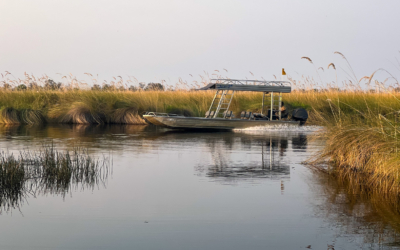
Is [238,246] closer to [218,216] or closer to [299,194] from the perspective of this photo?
[218,216]

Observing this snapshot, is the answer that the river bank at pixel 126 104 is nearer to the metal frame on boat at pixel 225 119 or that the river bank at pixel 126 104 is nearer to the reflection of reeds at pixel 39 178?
the metal frame on boat at pixel 225 119

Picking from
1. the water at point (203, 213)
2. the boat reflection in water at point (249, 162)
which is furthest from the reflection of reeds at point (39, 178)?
the boat reflection in water at point (249, 162)

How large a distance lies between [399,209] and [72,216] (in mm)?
4395

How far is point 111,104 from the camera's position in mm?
29266

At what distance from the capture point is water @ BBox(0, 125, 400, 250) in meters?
5.43

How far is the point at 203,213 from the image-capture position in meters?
6.59

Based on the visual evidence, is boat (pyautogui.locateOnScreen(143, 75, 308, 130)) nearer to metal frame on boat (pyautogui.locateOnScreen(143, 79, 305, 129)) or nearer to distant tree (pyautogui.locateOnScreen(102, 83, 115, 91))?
metal frame on boat (pyautogui.locateOnScreen(143, 79, 305, 129))

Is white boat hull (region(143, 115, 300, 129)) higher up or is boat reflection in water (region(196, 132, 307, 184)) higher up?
white boat hull (region(143, 115, 300, 129))

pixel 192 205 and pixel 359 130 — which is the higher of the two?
pixel 359 130

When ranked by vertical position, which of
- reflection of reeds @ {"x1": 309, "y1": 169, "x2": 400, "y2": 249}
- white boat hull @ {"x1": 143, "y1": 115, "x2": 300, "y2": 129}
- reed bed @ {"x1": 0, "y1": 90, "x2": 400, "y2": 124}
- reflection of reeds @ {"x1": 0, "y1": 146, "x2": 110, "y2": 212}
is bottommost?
reflection of reeds @ {"x1": 309, "y1": 169, "x2": 400, "y2": 249}

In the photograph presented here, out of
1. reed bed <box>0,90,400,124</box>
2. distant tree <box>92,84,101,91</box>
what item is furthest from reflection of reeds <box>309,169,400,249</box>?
distant tree <box>92,84,101,91</box>

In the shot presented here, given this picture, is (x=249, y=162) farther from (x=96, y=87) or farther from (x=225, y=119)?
(x=96, y=87)

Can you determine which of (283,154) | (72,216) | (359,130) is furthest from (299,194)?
(283,154)

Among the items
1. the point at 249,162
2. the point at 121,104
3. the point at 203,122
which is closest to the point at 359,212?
the point at 249,162
